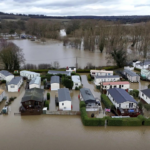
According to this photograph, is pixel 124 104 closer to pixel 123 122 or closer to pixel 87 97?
pixel 123 122

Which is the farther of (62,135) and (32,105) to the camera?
(32,105)

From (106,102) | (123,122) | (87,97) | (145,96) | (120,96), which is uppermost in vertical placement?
(120,96)

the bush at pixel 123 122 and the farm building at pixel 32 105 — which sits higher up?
the farm building at pixel 32 105

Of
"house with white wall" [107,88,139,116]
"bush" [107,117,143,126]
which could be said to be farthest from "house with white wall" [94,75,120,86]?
"bush" [107,117,143,126]

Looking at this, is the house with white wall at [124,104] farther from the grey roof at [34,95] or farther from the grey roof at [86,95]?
the grey roof at [34,95]

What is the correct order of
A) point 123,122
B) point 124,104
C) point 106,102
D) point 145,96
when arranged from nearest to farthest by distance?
1. point 123,122
2. point 124,104
3. point 106,102
4. point 145,96

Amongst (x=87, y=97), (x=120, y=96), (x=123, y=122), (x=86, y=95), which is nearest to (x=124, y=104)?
(x=120, y=96)

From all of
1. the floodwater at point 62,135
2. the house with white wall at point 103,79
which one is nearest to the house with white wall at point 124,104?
the floodwater at point 62,135

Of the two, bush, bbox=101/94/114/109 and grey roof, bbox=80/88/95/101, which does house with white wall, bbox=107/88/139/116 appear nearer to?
bush, bbox=101/94/114/109

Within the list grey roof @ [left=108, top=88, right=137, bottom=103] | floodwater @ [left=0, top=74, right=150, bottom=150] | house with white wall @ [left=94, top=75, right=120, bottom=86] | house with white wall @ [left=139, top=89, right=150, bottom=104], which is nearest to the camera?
floodwater @ [left=0, top=74, right=150, bottom=150]
